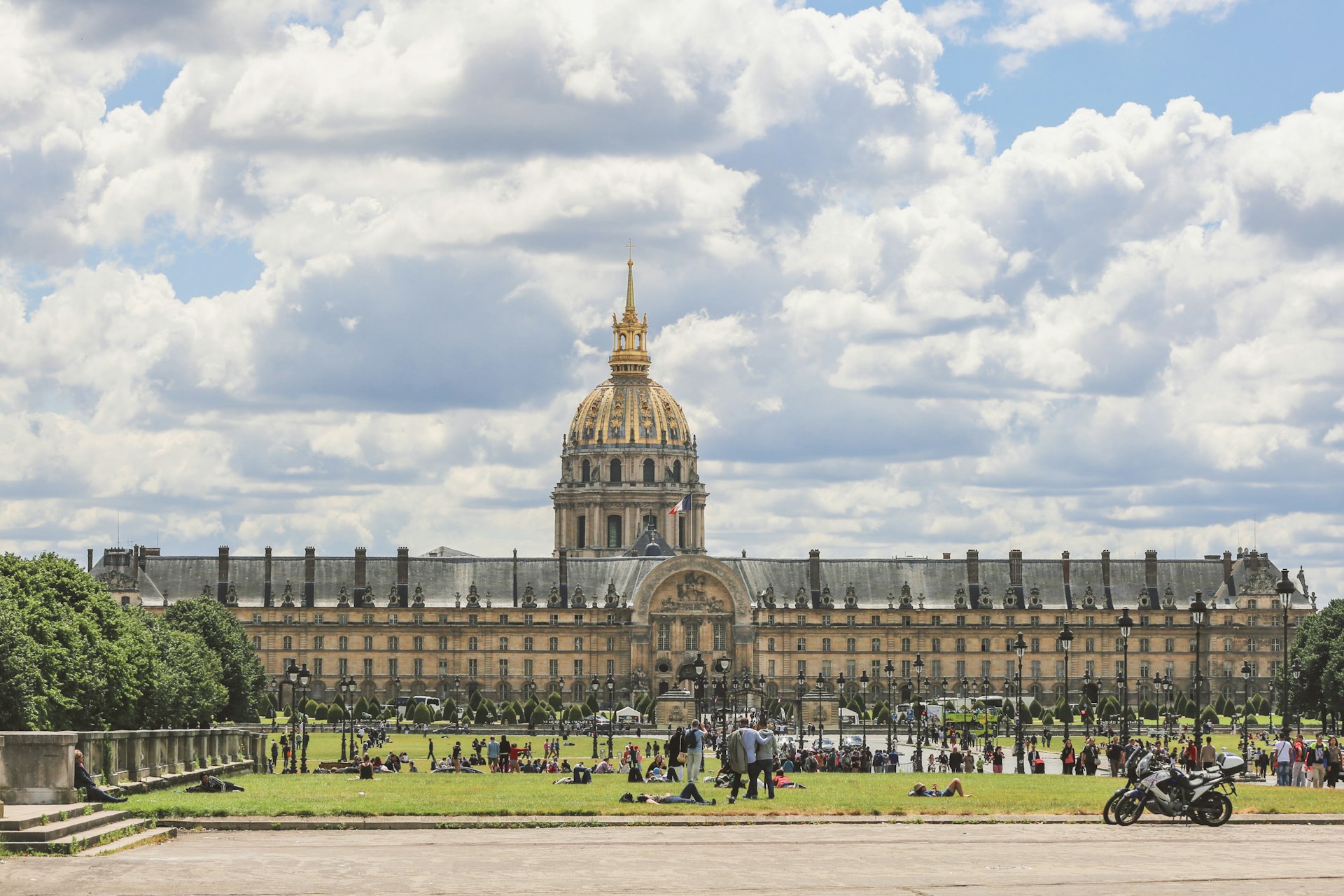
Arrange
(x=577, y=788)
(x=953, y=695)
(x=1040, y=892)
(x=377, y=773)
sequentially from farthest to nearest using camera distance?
(x=953, y=695) < (x=377, y=773) < (x=577, y=788) < (x=1040, y=892)

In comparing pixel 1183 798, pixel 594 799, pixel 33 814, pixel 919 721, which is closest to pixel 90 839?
pixel 33 814

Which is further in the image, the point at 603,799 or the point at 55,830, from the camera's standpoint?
the point at 603,799

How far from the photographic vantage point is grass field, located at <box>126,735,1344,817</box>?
123 feet

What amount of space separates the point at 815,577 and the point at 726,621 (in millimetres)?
9216

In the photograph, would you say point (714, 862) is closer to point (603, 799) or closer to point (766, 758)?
point (766, 758)

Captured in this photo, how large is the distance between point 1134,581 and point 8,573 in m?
118

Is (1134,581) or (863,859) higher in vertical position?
(1134,581)

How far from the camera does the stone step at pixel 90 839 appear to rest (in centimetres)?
3012

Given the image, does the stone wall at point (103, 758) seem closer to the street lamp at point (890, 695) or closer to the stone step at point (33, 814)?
the stone step at point (33, 814)

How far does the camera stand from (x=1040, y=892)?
26344mm

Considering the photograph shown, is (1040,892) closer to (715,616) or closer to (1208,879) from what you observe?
(1208,879)

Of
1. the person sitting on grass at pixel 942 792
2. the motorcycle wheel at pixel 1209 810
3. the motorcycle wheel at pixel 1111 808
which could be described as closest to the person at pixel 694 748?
the person sitting on grass at pixel 942 792

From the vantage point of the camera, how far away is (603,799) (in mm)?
41688

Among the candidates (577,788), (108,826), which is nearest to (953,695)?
(577,788)
